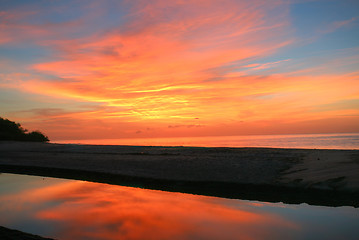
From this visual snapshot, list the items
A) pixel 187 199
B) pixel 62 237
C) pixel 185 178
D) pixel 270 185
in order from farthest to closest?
1. pixel 185 178
2. pixel 270 185
3. pixel 187 199
4. pixel 62 237

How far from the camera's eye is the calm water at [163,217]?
712cm

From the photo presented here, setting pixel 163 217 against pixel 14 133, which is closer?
pixel 163 217

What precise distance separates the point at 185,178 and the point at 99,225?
7167 millimetres

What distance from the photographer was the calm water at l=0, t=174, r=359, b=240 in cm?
712

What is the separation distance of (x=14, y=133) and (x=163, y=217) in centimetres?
5871

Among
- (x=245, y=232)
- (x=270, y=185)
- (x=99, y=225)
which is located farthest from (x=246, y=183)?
(x=99, y=225)

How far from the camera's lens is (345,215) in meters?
8.30

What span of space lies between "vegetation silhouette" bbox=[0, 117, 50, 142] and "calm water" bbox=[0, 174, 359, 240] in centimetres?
5026

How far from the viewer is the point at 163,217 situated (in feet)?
28.9

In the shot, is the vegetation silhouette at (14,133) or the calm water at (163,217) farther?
the vegetation silhouette at (14,133)

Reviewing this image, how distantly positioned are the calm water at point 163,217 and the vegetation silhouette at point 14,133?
5026 cm

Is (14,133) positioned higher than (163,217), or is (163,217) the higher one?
(14,133)

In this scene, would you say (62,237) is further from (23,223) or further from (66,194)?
(66,194)

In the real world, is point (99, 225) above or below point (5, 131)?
below
